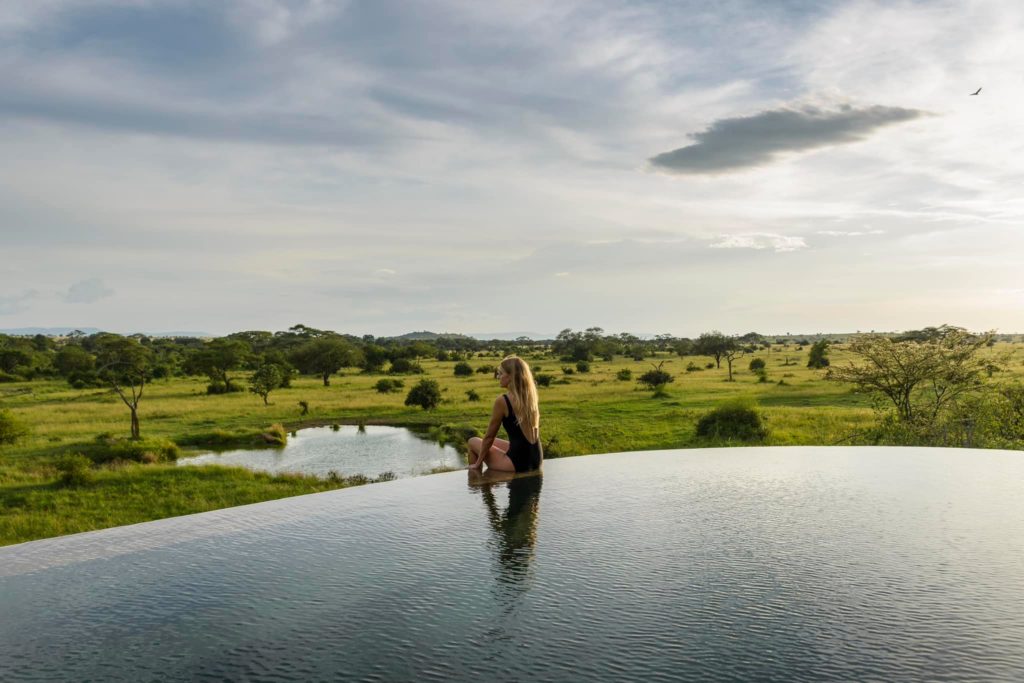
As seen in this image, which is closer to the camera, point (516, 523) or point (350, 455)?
point (516, 523)

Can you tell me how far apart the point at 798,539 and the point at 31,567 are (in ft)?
24.7

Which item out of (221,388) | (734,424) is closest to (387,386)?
(221,388)

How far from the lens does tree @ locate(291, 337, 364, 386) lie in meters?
74.8

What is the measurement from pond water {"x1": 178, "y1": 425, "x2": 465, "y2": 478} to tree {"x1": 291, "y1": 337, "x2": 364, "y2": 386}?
3672 cm

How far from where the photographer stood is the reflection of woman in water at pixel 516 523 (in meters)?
6.24

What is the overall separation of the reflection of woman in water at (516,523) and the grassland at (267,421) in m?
10.1

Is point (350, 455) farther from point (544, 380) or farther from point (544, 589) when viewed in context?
point (544, 380)

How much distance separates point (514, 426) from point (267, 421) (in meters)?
35.0

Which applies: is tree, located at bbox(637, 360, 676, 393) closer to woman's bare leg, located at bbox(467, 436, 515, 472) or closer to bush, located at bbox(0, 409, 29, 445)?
bush, located at bbox(0, 409, 29, 445)

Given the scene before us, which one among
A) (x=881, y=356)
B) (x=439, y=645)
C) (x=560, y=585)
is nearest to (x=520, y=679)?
(x=439, y=645)

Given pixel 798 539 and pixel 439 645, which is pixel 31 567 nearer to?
pixel 439 645

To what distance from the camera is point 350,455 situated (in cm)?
3058

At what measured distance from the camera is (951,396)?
998 inches

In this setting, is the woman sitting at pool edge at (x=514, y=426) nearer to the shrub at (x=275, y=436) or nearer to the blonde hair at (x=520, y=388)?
the blonde hair at (x=520, y=388)
